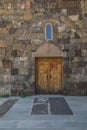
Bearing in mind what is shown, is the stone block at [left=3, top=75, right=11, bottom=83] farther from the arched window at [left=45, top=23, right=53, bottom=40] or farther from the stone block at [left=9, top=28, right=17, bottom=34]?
the arched window at [left=45, top=23, right=53, bottom=40]

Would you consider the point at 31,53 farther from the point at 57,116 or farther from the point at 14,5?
the point at 57,116

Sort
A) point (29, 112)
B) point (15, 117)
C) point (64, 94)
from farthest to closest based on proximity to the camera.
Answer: point (64, 94)
point (29, 112)
point (15, 117)

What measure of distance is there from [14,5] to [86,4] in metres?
3.12

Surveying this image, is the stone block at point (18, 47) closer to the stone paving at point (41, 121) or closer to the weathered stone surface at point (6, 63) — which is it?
the weathered stone surface at point (6, 63)

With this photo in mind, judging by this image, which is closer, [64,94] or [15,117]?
[15,117]

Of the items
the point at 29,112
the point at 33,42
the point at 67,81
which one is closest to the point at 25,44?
the point at 33,42

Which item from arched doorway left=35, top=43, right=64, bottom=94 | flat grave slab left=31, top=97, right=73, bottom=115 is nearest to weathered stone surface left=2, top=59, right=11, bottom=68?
arched doorway left=35, top=43, right=64, bottom=94

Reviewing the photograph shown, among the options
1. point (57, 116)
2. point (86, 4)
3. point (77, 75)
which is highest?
point (86, 4)

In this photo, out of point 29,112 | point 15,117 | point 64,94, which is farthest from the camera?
point 64,94

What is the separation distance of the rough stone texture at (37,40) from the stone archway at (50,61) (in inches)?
1.7

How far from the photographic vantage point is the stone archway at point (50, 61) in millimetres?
12789

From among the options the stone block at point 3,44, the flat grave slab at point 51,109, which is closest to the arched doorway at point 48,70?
the stone block at point 3,44

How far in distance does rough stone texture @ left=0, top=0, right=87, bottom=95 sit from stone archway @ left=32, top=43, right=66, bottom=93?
0.14 feet

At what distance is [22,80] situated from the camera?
12789mm
